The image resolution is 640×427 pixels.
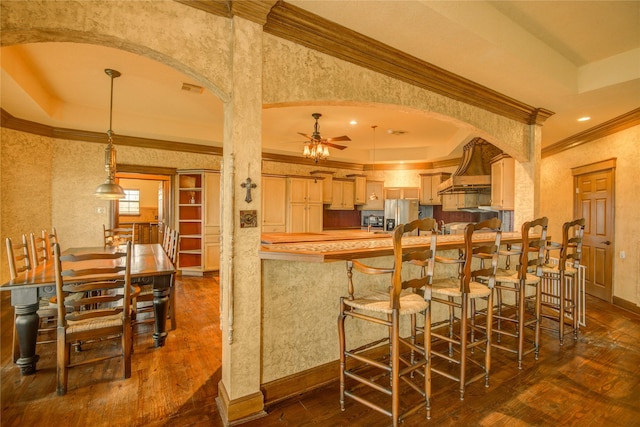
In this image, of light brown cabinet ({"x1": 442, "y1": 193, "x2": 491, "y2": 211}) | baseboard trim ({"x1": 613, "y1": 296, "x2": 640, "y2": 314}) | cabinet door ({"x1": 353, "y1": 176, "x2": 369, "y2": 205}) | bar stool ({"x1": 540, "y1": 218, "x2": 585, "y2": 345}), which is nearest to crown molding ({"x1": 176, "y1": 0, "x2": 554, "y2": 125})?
bar stool ({"x1": 540, "y1": 218, "x2": 585, "y2": 345})

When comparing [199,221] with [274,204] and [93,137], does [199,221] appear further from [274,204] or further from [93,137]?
[93,137]

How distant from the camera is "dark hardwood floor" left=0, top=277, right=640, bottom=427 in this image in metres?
1.95

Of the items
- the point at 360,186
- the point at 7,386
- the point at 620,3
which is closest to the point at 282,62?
the point at 620,3

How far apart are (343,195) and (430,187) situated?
222cm

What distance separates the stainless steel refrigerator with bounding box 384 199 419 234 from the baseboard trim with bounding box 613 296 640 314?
156 inches

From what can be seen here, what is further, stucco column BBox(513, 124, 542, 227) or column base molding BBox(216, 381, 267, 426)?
stucco column BBox(513, 124, 542, 227)

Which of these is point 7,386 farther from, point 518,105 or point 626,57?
point 626,57

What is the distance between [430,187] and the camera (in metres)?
7.68

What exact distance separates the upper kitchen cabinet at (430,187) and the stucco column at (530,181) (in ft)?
10.5

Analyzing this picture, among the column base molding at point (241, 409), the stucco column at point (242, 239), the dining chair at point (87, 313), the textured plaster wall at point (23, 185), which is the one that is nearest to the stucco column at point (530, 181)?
the stucco column at point (242, 239)

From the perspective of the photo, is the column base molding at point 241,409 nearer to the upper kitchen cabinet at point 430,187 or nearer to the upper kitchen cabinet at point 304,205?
the upper kitchen cabinet at point 304,205

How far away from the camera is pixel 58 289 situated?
2178 mm

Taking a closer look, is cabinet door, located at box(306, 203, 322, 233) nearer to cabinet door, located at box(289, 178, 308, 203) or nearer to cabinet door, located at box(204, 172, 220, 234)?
cabinet door, located at box(289, 178, 308, 203)

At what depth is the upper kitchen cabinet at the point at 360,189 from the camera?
26.5ft
